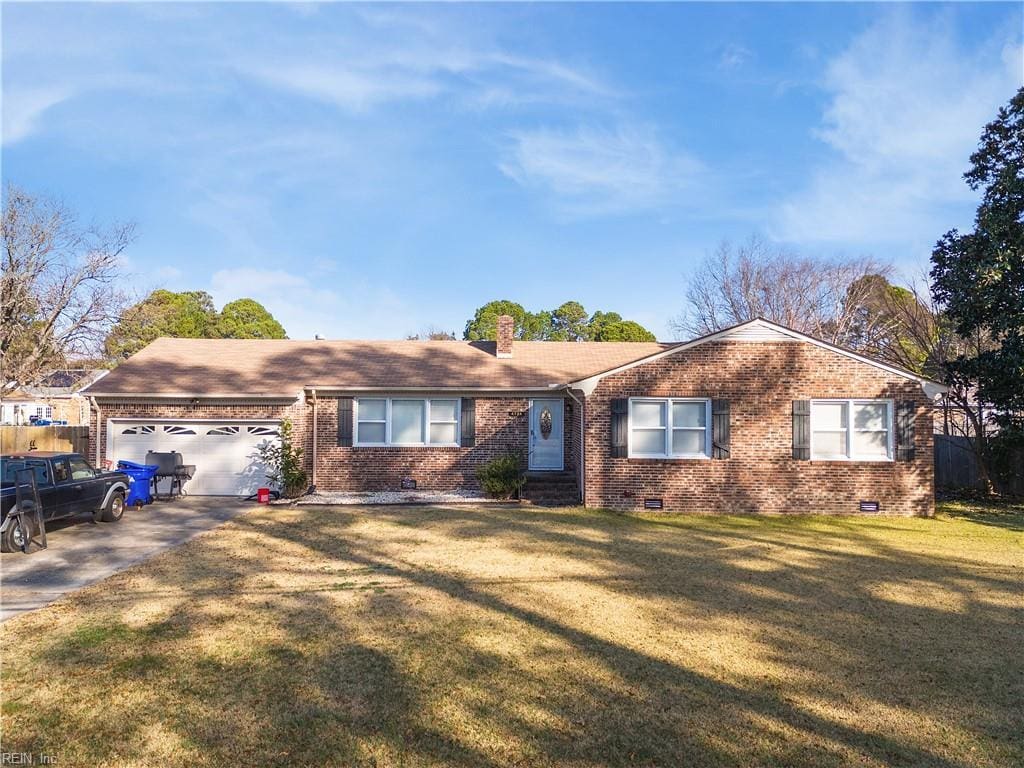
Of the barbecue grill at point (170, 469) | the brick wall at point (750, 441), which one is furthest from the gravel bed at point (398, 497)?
the brick wall at point (750, 441)

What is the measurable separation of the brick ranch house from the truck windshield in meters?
5.41

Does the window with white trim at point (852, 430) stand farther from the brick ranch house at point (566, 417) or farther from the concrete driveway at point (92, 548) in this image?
the concrete driveway at point (92, 548)

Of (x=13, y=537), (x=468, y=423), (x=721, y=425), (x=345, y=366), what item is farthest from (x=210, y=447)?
(x=721, y=425)

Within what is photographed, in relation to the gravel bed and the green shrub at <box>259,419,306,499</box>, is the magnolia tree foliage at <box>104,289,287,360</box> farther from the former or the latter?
the gravel bed

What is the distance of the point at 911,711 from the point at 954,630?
7.79ft

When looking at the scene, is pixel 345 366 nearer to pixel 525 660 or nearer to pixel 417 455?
pixel 417 455

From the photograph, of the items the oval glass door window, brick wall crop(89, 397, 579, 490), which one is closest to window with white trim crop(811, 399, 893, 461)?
brick wall crop(89, 397, 579, 490)

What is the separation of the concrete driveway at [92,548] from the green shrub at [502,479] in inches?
222

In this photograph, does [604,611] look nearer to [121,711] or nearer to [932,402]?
[121,711]

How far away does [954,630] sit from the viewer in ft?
21.2

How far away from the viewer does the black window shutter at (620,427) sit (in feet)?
46.4

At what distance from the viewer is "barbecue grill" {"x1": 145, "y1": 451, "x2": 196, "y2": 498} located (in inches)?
599

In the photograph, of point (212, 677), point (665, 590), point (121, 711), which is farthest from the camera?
point (665, 590)

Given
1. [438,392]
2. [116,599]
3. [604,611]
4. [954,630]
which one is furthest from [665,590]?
[438,392]
